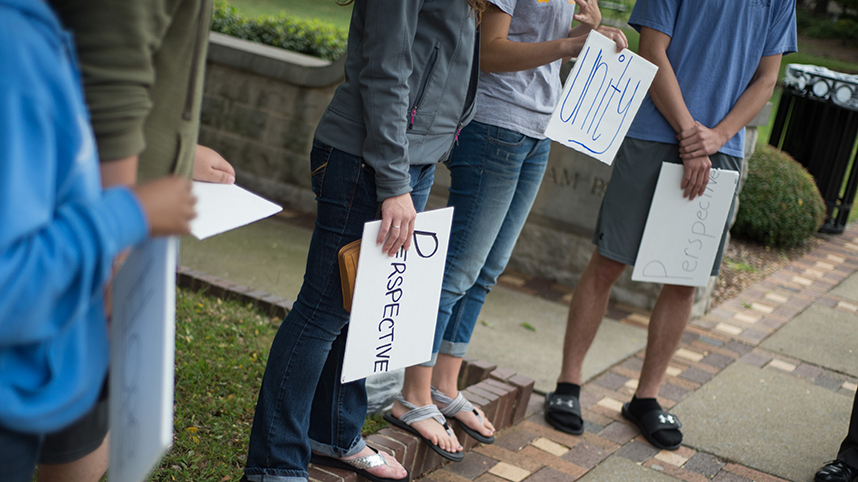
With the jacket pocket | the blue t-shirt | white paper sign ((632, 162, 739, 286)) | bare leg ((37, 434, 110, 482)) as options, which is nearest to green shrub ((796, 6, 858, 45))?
the blue t-shirt

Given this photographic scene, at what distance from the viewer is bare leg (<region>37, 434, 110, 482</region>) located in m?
1.39

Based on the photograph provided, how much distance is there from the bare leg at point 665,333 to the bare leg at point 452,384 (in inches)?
33.7

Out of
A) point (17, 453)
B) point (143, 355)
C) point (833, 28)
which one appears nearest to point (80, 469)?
point (17, 453)

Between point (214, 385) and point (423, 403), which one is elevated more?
point (423, 403)

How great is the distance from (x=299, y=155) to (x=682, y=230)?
3411mm

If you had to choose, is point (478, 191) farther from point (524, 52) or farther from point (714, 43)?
point (714, 43)

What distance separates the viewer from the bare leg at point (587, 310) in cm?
325

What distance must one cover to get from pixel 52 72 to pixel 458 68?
4.12ft

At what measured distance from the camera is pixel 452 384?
2844 millimetres

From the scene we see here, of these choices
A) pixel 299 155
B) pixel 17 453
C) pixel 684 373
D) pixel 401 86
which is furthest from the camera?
pixel 299 155

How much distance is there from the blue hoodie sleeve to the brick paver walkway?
188cm

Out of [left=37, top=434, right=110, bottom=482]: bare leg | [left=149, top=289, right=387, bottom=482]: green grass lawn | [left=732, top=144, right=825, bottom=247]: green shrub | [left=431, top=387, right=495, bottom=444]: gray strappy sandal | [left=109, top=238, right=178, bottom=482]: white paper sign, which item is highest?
[left=109, top=238, right=178, bottom=482]: white paper sign

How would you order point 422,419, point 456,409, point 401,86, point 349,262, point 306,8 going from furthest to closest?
point 306,8 < point 456,409 < point 422,419 < point 349,262 < point 401,86

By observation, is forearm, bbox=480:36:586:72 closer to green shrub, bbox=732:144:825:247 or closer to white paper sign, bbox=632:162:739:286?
white paper sign, bbox=632:162:739:286
